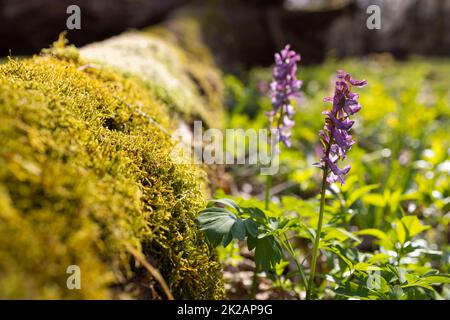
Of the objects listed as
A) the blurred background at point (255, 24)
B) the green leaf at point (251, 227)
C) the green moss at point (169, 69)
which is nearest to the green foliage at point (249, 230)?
the green leaf at point (251, 227)

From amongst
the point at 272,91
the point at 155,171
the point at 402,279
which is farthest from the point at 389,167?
the point at 155,171

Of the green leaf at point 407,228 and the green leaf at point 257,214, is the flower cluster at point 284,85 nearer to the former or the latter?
the green leaf at point 257,214

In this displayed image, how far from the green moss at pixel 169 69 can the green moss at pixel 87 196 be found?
126 centimetres

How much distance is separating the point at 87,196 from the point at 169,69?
12.1 feet

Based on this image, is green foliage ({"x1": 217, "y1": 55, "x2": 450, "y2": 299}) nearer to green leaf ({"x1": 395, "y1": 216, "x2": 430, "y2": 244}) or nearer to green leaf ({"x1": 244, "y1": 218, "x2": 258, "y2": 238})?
green leaf ({"x1": 395, "y1": 216, "x2": 430, "y2": 244})

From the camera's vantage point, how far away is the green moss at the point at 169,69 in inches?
148

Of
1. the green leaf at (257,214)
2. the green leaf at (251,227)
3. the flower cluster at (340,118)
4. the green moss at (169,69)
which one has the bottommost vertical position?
the green leaf at (251,227)

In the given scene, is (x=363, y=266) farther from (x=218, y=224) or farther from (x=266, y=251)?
(x=218, y=224)

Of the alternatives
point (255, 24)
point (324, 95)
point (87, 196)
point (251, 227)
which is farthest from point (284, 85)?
point (255, 24)

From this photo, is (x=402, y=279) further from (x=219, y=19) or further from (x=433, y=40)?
(x=433, y=40)

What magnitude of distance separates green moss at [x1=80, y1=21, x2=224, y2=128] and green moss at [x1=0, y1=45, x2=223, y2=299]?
49.7 inches

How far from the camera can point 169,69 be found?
191 inches

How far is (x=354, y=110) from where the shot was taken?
1.95 m
